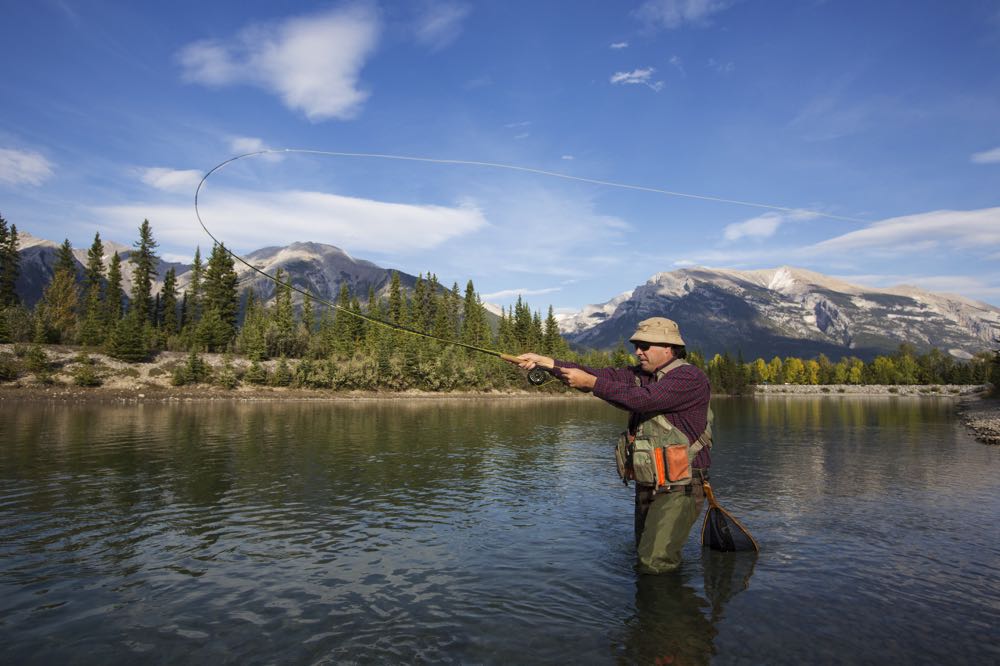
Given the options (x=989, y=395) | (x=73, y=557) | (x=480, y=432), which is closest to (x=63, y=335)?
(x=480, y=432)

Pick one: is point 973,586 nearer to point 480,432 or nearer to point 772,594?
point 772,594

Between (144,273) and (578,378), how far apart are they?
11946cm

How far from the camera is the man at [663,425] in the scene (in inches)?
326

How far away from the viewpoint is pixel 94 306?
91438 mm

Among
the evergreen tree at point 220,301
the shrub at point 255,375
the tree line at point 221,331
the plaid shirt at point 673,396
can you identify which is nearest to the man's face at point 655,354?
the plaid shirt at point 673,396

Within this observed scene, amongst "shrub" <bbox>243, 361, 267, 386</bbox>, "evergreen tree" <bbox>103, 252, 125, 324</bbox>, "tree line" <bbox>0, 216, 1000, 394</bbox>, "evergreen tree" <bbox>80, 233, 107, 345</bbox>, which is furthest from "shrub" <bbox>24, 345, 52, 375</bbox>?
"shrub" <bbox>243, 361, 267, 386</bbox>

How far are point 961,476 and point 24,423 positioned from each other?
5340cm

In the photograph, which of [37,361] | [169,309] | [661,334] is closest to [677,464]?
[661,334]

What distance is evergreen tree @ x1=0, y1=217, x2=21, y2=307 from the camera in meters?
95.1

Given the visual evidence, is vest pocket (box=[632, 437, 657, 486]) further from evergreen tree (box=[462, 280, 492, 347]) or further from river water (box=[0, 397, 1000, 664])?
evergreen tree (box=[462, 280, 492, 347])

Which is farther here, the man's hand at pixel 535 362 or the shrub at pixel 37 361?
the shrub at pixel 37 361

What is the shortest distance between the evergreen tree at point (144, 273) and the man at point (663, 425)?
109770 millimetres

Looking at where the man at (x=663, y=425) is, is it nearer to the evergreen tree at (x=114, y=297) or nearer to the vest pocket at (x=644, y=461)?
the vest pocket at (x=644, y=461)

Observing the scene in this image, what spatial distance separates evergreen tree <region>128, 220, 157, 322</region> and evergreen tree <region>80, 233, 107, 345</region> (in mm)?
5479
